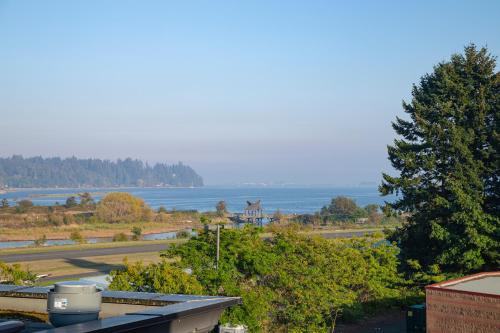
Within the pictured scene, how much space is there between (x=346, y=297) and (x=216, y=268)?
24.5 ft

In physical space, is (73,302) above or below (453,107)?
below

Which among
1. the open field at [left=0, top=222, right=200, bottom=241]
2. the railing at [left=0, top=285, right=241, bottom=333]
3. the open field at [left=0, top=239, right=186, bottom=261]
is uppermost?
the railing at [left=0, top=285, right=241, bottom=333]

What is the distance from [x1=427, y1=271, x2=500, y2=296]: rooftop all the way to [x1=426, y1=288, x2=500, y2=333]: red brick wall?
528mm

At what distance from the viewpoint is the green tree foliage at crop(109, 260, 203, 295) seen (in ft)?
66.4

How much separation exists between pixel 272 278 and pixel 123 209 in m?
99.4

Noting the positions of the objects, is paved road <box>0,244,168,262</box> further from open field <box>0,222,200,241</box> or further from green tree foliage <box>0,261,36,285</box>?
open field <box>0,222,200,241</box>

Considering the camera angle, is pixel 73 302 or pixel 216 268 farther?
pixel 216 268

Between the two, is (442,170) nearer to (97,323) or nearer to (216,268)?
(216,268)

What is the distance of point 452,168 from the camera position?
3728cm

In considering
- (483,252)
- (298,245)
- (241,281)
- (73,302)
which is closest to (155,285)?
(241,281)

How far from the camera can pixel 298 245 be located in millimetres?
27797

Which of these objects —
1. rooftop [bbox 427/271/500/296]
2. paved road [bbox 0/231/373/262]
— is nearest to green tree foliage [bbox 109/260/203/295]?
rooftop [bbox 427/271/500/296]

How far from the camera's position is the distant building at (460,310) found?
20703mm

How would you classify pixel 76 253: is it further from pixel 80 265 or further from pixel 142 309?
pixel 142 309
